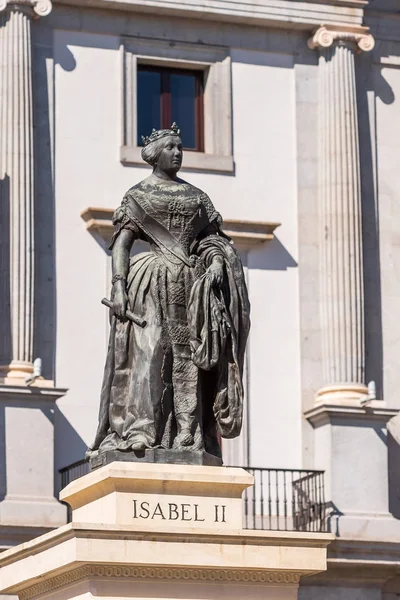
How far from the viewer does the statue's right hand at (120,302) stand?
43.3 feet

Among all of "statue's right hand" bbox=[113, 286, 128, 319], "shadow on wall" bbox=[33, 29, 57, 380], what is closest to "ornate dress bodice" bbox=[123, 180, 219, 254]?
"statue's right hand" bbox=[113, 286, 128, 319]

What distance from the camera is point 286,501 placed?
26.0 m

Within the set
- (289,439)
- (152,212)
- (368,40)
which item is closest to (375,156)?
(368,40)

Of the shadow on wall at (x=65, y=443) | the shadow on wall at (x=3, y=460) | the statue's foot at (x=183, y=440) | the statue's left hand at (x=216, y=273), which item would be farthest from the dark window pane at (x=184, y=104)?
the statue's foot at (x=183, y=440)

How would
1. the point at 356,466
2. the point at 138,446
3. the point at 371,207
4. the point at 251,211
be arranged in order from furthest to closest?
1. the point at 371,207
2. the point at 251,211
3. the point at 356,466
4. the point at 138,446

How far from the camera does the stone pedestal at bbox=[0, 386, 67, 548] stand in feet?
81.1

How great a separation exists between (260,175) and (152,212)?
1395 cm

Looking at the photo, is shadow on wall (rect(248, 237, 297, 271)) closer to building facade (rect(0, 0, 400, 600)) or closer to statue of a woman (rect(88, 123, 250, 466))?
building facade (rect(0, 0, 400, 600))

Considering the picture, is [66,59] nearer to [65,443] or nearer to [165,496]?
[65,443]

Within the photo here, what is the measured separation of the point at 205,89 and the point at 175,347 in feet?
47.9

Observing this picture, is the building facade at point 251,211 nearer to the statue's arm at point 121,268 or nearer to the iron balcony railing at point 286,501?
the iron balcony railing at point 286,501

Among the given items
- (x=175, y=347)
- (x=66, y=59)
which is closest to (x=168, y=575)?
(x=175, y=347)

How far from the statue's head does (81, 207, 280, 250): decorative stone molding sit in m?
12.1

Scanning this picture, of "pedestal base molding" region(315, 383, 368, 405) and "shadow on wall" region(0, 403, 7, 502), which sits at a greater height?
"pedestal base molding" region(315, 383, 368, 405)
